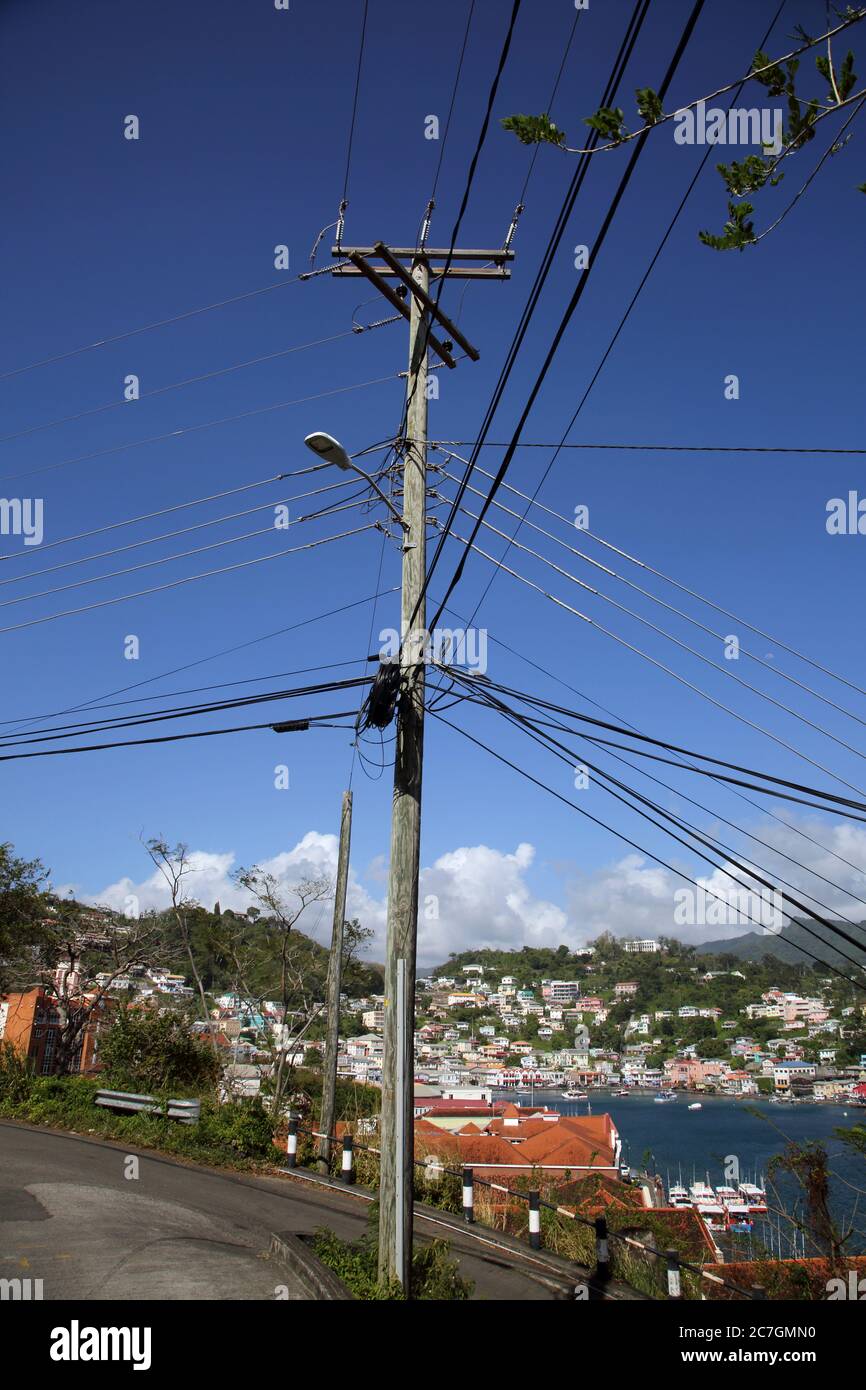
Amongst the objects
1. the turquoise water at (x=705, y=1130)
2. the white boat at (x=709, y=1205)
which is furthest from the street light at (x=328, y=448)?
the white boat at (x=709, y=1205)

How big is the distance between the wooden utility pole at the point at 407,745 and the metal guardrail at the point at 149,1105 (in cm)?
1046

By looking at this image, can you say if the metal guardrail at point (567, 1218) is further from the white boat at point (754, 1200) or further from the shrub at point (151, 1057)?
the shrub at point (151, 1057)

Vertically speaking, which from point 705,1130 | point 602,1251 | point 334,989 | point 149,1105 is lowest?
point 705,1130

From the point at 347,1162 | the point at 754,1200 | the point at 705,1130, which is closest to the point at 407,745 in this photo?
the point at 347,1162

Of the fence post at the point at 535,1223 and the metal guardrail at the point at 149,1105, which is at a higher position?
the metal guardrail at the point at 149,1105

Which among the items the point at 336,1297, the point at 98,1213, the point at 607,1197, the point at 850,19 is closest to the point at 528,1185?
the point at 607,1197

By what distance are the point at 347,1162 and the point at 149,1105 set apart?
4.69 metres

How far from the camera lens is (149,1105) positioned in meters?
17.3

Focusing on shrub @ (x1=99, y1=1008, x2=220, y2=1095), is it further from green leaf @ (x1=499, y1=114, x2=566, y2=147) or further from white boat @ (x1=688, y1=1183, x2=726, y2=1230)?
white boat @ (x1=688, y1=1183, x2=726, y2=1230)

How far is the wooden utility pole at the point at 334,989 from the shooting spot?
17.1 m

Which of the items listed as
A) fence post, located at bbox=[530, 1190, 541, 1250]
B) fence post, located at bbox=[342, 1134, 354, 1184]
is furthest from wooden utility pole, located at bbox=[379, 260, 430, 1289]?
fence post, located at bbox=[342, 1134, 354, 1184]

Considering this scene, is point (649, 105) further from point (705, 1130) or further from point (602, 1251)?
point (705, 1130)

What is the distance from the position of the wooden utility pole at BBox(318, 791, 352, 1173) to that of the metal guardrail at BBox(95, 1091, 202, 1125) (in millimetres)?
2554
